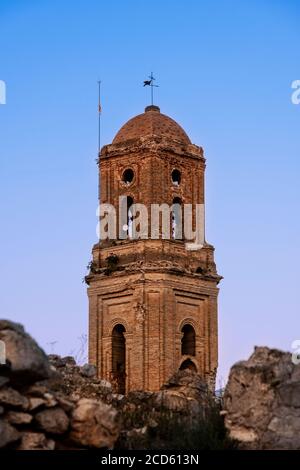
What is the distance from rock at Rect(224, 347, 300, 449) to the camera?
47.9 feet

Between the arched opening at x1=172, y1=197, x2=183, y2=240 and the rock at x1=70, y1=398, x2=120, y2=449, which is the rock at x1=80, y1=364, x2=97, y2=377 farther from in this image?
the arched opening at x1=172, y1=197, x2=183, y2=240

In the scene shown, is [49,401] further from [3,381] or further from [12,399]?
[3,381]

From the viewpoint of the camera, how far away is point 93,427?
13414 millimetres

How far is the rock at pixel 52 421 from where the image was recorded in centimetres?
1327

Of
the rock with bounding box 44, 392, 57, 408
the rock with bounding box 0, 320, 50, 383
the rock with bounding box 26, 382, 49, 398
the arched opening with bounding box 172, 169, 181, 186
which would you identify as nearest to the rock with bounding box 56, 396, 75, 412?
the rock with bounding box 44, 392, 57, 408

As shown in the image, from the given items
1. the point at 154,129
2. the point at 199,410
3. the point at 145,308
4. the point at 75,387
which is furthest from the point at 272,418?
the point at 154,129

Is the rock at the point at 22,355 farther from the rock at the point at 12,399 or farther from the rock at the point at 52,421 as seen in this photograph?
the rock at the point at 52,421

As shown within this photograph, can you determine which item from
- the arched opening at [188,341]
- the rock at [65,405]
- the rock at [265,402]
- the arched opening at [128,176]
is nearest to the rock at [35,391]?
the rock at [65,405]

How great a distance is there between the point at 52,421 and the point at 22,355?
30.3 inches

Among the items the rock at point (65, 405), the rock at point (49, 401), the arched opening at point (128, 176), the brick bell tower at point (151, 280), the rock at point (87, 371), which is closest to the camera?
the rock at point (49, 401)

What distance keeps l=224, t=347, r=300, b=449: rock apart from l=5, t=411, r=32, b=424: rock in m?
2.89

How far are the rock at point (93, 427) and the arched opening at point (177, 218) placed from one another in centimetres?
2634

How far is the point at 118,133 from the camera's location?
41281mm

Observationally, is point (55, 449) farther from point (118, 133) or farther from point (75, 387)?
point (118, 133)
